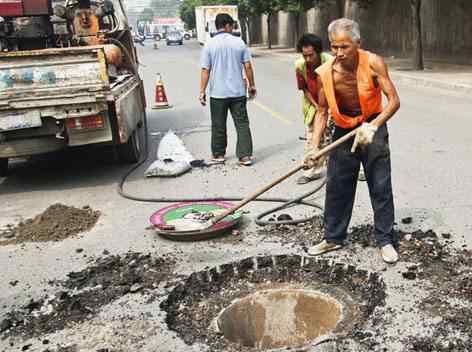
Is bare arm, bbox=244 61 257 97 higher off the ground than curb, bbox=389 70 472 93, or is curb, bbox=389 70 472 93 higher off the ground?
bare arm, bbox=244 61 257 97

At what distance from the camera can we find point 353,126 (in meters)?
3.92

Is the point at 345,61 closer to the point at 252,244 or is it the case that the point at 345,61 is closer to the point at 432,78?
the point at 252,244

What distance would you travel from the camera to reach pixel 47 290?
156 inches

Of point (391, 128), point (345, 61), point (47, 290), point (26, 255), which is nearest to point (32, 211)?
point (26, 255)

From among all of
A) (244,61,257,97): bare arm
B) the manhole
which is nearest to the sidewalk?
(244,61,257,97): bare arm

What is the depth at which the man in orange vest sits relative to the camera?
363 centimetres

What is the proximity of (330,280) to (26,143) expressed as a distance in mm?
4004

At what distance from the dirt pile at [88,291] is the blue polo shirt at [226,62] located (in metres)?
3.07

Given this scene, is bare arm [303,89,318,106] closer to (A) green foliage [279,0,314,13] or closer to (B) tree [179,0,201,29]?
(A) green foliage [279,0,314,13]

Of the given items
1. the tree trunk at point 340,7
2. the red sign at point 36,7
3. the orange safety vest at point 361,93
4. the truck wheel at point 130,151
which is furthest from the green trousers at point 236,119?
the tree trunk at point 340,7

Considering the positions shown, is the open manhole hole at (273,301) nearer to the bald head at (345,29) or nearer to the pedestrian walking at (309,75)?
the pedestrian walking at (309,75)

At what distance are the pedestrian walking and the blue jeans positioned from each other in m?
0.98

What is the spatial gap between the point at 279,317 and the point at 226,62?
12.8 ft

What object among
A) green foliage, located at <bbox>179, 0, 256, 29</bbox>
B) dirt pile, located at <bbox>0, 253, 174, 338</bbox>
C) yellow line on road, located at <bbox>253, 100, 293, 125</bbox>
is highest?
green foliage, located at <bbox>179, 0, 256, 29</bbox>
